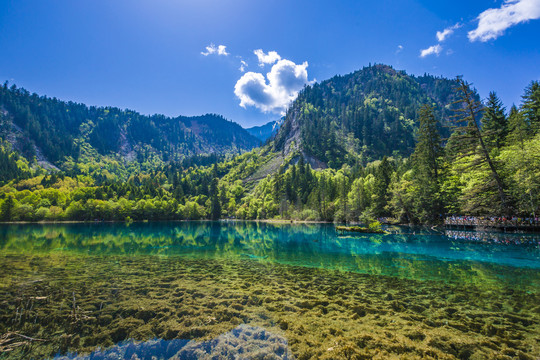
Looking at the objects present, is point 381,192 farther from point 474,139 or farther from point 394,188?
point 474,139

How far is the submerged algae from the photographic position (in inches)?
307

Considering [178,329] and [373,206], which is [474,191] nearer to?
[373,206]

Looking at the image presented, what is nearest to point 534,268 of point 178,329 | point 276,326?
point 276,326

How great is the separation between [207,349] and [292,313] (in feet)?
13.3

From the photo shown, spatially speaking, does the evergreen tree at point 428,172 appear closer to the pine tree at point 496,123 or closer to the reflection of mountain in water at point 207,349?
the pine tree at point 496,123

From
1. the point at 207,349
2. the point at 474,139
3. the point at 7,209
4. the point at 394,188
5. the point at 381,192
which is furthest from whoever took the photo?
the point at 7,209

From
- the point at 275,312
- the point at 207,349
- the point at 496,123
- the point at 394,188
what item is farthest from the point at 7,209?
the point at 496,123

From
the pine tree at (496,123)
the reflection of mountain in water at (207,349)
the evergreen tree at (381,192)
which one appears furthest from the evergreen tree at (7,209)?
the pine tree at (496,123)

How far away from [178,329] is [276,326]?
3.60 meters

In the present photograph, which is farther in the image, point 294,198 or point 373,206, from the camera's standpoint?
point 294,198

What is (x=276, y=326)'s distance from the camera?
9.39 metres

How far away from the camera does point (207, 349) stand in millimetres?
7836

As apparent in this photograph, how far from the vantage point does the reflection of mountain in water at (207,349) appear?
7.45 m

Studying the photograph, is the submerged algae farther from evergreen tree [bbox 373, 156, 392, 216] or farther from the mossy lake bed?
evergreen tree [bbox 373, 156, 392, 216]
